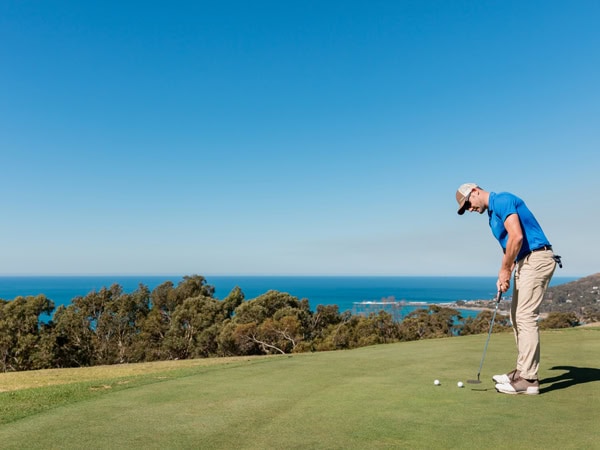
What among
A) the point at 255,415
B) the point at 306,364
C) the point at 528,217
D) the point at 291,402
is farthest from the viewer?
the point at 306,364

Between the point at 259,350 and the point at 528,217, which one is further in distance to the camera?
the point at 259,350

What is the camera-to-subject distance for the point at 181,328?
1534 inches

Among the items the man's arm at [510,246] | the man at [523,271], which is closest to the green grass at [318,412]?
the man at [523,271]

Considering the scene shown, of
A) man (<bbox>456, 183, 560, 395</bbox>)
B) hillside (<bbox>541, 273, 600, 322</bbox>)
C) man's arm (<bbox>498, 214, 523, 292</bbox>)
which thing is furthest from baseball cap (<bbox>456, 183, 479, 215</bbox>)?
hillside (<bbox>541, 273, 600, 322</bbox>)

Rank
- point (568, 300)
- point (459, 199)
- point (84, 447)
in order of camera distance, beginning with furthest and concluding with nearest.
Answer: point (568, 300)
point (459, 199)
point (84, 447)

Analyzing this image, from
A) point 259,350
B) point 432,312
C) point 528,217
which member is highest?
point 528,217

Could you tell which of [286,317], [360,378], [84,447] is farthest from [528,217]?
[286,317]

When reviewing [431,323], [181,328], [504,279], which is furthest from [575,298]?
[504,279]

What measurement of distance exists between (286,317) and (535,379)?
29285mm

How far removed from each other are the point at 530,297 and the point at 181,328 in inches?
1468

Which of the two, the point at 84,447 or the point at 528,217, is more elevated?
the point at 528,217

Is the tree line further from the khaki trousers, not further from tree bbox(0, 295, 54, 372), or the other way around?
the khaki trousers

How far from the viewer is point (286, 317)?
33438 millimetres

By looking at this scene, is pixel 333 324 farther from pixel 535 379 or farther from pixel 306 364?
pixel 535 379
